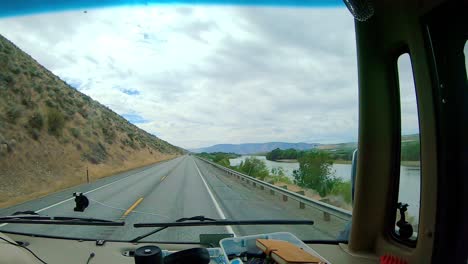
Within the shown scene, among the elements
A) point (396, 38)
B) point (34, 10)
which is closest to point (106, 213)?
point (34, 10)

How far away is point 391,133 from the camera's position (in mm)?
3498

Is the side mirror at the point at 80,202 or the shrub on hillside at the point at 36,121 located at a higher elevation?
the shrub on hillside at the point at 36,121

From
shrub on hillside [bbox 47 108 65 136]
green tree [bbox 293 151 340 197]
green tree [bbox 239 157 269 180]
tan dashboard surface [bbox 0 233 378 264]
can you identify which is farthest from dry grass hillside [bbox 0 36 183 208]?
tan dashboard surface [bbox 0 233 378 264]

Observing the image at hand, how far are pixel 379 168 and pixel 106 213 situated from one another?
4.84 m

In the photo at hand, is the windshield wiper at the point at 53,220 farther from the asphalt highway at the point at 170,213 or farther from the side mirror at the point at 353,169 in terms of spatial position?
the side mirror at the point at 353,169

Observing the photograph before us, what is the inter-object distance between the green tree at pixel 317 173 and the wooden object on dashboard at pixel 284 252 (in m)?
1.75

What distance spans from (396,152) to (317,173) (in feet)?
6.73

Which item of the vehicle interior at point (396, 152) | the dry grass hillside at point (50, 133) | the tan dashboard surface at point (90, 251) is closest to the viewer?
the vehicle interior at point (396, 152)

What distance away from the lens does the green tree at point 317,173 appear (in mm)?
5074

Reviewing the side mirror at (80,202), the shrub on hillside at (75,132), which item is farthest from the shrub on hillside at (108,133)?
the side mirror at (80,202)

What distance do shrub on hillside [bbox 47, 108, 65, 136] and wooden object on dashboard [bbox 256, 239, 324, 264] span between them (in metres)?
9.61

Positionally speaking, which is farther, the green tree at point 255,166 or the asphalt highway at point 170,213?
the green tree at point 255,166

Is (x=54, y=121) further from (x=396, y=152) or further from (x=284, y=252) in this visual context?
(x=396, y=152)

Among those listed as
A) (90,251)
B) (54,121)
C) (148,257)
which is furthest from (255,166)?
(148,257)
